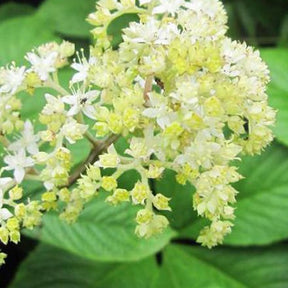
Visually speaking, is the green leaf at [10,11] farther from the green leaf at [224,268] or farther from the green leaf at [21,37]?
the green leaf at [224,268]

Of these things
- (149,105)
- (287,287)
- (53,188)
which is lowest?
(287,287)

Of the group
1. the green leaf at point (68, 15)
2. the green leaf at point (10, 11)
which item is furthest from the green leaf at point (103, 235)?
the green leaf at point (10, 11)

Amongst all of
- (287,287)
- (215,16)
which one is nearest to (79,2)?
(287,287)

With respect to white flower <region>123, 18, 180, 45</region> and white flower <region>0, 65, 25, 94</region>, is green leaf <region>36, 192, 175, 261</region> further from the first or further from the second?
white flower <region>123, 18, 180, 45</region>

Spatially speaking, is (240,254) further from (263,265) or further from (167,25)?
(167,25)

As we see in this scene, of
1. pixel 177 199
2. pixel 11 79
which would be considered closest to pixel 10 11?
pixel 177 199

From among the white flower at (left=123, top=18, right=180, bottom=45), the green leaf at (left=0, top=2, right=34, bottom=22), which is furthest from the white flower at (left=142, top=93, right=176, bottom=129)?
the green leaf at (left=0, top=2, right=34, bottom=22)
